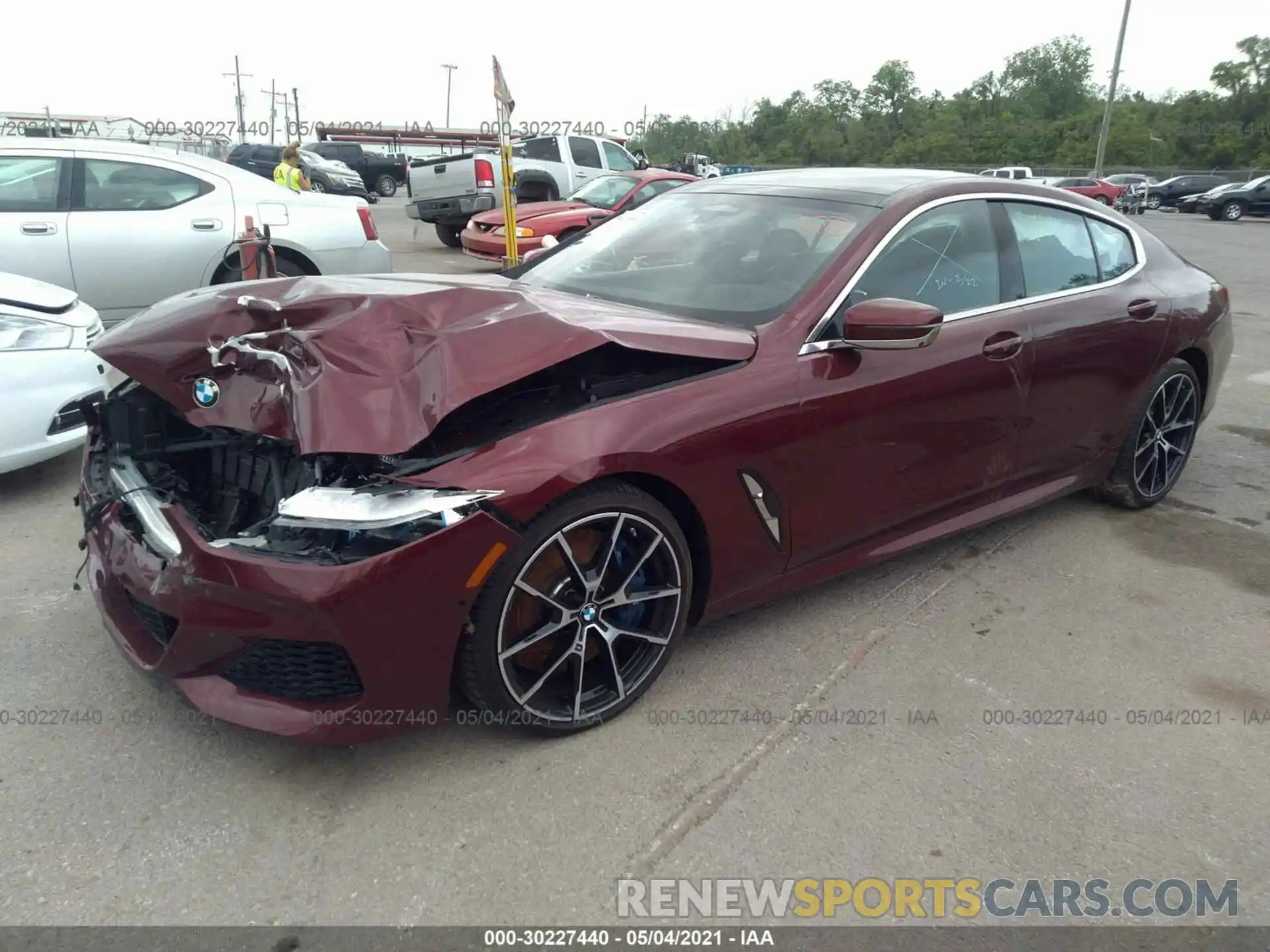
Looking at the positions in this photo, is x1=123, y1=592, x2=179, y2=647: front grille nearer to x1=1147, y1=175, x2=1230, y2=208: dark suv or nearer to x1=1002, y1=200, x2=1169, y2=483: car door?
x1=1002, y1=200, x2=1169, y2=483: car door

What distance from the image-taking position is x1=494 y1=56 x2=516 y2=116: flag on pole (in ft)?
21.3

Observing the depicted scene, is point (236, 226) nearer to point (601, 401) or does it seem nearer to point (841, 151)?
point (601, 401)

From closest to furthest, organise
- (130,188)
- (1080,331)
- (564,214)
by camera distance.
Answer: (1080,331)
(130,188)
(564,214)

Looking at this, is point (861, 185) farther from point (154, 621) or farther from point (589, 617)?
point (154, 621)

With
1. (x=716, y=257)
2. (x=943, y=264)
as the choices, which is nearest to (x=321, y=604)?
(x=716, y=257)

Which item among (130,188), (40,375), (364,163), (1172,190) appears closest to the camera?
(40,375)

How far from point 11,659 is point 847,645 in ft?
9.02

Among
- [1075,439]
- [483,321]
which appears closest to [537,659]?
[483,321]

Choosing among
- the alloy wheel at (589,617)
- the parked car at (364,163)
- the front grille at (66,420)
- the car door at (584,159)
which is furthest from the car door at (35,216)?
the parked car at (364,163)

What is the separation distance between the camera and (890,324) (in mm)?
2799

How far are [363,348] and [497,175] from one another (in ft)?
42.2

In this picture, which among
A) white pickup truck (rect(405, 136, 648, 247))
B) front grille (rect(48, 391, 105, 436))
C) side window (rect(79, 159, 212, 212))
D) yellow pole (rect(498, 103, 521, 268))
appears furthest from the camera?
white pickup truck (rect(405, 136, 648, 247))

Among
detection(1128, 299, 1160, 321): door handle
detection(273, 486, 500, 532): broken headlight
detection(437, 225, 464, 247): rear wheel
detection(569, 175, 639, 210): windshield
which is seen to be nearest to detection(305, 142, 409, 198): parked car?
detection(437, 225, 464, 247): rear wheel

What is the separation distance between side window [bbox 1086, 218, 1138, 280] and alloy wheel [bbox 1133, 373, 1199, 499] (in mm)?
584
